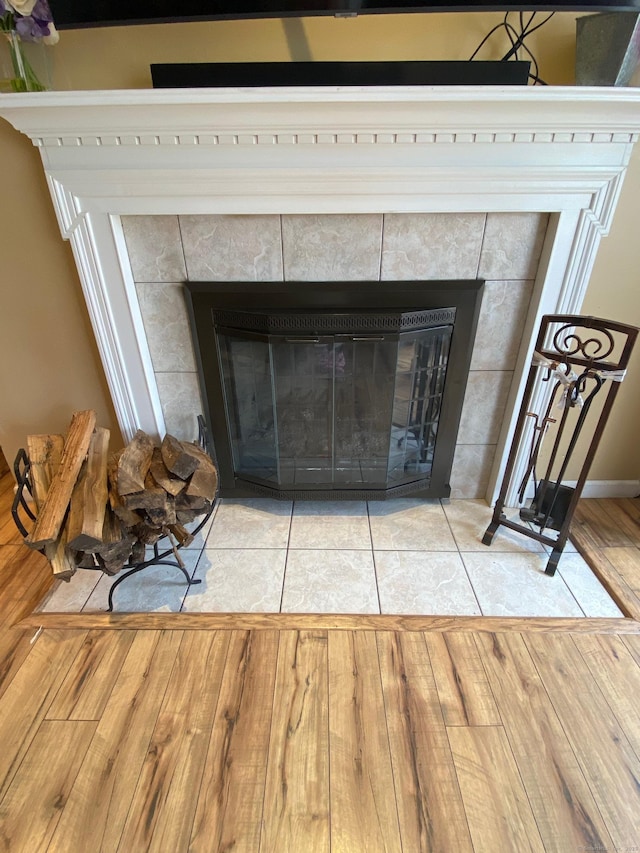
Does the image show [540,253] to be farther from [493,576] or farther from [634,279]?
[493,576]

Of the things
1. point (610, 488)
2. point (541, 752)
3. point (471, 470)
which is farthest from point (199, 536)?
point (610, 488)

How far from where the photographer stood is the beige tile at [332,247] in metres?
1.45

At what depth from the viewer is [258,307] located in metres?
1.57

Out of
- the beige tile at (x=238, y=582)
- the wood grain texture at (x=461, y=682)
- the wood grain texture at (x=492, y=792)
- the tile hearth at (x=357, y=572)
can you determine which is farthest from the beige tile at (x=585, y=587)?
the beige tile at (x=238, y=582)

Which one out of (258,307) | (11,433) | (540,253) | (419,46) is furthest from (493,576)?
(11,433)

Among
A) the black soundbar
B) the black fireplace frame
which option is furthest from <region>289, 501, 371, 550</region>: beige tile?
the black soundbar

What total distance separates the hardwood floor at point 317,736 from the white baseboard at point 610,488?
0.68m

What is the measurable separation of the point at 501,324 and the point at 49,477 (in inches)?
62.5

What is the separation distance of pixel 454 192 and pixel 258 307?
2.33ft

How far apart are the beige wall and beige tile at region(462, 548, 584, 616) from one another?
0.63m

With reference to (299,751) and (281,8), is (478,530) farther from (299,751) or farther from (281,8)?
(281,8)

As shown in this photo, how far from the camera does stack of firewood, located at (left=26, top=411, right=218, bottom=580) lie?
4.20 ft

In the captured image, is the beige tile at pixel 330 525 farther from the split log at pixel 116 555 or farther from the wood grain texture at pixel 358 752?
the split log at pixel 116 555

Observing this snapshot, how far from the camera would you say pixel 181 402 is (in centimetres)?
176
